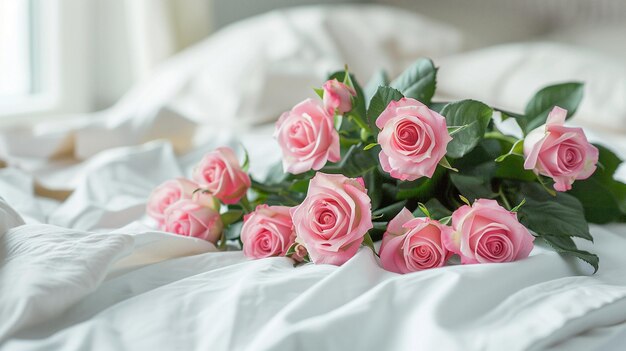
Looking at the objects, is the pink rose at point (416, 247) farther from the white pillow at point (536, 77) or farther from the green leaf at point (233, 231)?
the white pillow at point (536, 77)

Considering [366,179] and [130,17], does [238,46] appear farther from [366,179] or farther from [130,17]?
[366,179]

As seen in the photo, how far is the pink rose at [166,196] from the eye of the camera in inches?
34.3

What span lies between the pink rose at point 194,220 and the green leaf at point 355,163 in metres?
0.12

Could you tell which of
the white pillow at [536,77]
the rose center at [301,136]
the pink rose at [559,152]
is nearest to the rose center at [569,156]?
the pink rose at [559,152]

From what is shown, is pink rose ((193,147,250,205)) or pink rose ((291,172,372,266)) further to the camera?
pink rose ((193,147,250,205))

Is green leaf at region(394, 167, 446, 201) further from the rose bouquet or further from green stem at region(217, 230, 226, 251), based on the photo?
green stem at region(217, 230, 226, 251)

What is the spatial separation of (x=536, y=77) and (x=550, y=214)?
89 cm

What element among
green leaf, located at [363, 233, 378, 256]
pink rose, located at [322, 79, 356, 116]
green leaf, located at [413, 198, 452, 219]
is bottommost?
green leaf, located at [363, 233, 378, 256]

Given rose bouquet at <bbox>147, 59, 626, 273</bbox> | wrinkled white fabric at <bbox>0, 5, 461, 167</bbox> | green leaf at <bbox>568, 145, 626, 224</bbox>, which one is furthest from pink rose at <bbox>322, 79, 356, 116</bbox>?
wrinkled white fabric at <bbox>0, 5, 461, 167</bbox>

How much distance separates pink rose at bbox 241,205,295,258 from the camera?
77 centimetres

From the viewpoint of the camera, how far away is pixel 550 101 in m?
0.85

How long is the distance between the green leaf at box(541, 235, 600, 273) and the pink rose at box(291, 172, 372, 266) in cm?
16

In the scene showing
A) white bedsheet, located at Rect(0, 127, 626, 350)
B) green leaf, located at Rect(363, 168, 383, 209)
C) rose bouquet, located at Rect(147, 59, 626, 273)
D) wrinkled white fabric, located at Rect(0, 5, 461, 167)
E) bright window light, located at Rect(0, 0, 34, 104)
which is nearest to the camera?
white bedsheet, located at Rect(0, 127, 626, 350)

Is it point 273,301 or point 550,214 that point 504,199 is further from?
point 273,301
